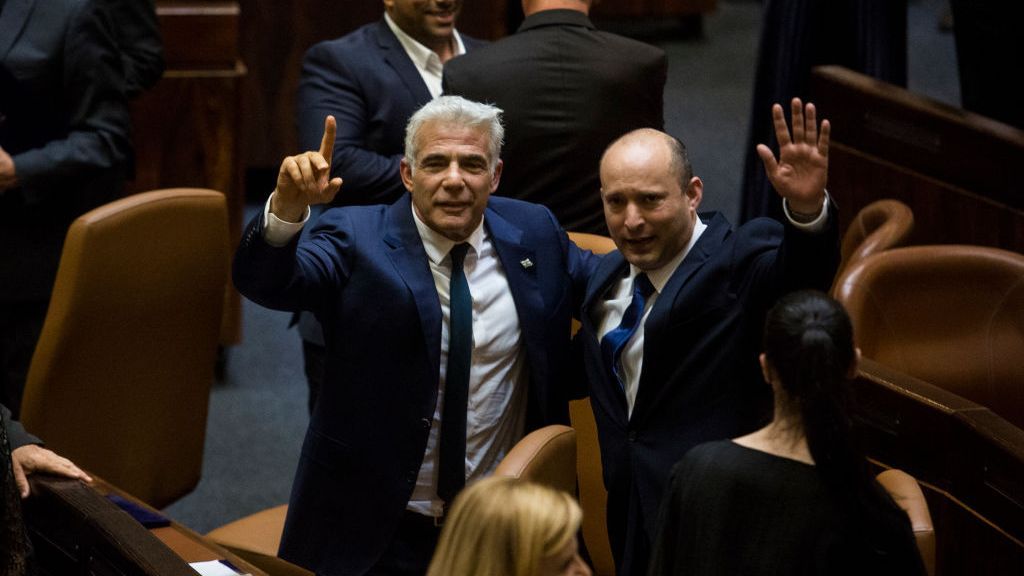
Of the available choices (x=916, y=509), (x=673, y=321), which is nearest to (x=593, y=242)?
(x=673, y=321)

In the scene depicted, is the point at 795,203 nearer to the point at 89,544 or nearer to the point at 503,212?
the point at 503,212

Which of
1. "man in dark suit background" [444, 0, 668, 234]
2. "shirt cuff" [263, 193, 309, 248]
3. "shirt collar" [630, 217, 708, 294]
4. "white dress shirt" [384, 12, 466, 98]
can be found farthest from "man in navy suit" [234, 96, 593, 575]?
"white dress shirt" [384, 12, 466, 98]

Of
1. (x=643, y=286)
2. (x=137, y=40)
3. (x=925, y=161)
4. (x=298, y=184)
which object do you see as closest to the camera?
(x=298, y=184)

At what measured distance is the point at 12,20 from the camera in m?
3.45

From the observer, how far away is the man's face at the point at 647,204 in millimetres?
2504

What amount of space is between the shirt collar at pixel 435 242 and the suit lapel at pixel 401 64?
0.68m

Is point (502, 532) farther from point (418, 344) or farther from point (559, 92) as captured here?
point (559, 92)

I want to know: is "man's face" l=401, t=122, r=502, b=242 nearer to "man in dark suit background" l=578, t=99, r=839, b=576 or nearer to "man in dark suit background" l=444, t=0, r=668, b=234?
"man in dark suit background" l=578, t=99, r=839, b=576

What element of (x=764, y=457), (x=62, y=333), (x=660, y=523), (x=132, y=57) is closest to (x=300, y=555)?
(x=62, y=333)

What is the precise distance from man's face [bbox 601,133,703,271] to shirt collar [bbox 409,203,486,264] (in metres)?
0.27

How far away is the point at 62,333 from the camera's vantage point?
9.94 ft

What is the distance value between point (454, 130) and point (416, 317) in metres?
0.32

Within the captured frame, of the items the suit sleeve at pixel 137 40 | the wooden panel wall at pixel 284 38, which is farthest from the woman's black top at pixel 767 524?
the wooden panel wall at pixel 284 38

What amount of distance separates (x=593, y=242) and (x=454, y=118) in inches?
17.7
